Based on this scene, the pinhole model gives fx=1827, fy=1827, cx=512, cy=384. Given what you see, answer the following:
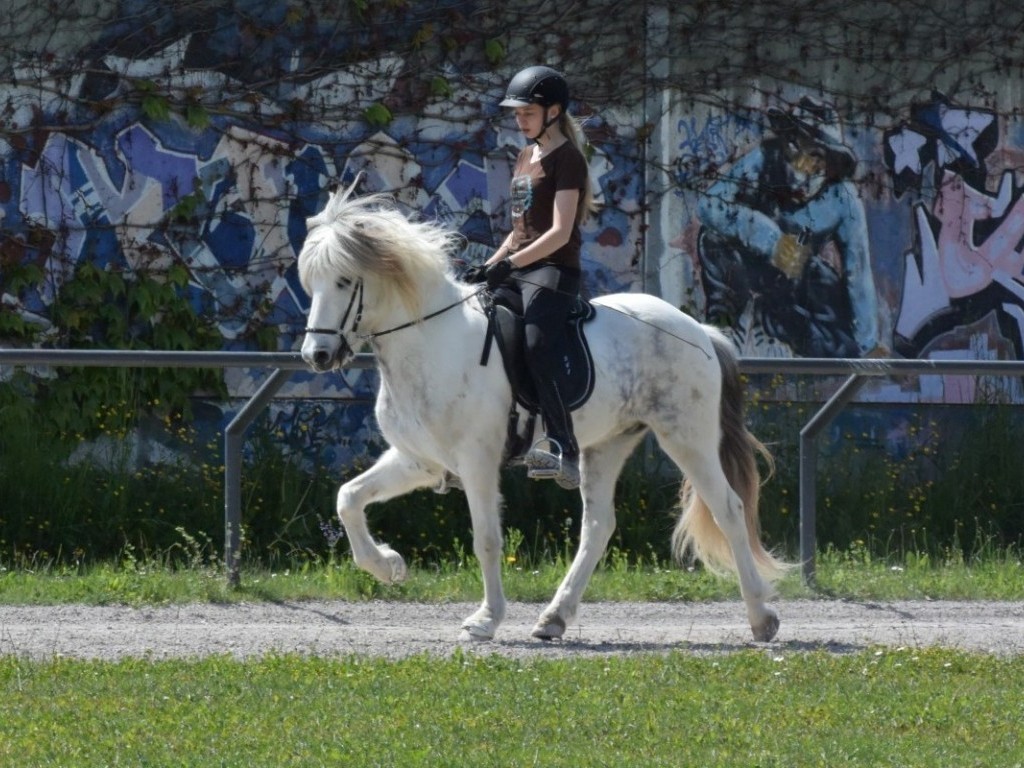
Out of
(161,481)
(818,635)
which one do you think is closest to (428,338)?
(818,635)

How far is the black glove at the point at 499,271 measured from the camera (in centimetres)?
878

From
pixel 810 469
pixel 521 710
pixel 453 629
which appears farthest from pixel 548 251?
pixel 810 469

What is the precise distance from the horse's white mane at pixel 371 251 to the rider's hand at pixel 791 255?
8.07 m

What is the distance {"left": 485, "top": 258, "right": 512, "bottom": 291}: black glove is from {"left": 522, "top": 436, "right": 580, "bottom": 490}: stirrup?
80 centimetres

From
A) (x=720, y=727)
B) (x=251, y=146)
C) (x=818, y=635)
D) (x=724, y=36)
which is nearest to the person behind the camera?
(x=720, y=727)

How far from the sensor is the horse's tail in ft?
31.4

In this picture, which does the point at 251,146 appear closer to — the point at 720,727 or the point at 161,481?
the point at 161,481

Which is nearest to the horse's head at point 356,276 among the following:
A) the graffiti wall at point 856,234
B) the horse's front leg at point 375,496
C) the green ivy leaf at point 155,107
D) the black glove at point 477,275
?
the black glove at point 477,275

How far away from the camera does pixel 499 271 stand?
879cm

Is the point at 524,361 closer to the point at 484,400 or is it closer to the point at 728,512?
the point at 484,400

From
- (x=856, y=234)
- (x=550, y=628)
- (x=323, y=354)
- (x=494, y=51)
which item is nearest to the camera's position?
(x=323, y=354)

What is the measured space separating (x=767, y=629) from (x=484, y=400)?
6.23ft

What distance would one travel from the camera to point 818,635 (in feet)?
31.3

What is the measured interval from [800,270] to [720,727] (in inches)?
418
